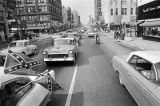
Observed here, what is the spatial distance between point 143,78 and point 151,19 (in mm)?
24912

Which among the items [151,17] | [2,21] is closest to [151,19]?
[151,17]

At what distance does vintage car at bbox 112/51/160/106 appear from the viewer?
3.47m

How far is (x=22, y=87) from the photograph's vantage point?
11.8 feet

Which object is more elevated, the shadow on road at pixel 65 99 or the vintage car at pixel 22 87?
the vintage car at pixel 22 87

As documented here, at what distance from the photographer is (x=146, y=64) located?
493 cm

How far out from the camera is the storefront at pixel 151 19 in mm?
24125

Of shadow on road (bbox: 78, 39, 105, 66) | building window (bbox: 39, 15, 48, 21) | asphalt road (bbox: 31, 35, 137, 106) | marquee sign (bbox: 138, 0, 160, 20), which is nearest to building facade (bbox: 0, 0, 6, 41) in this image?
shadow on road (bbox: 78, 39, 105, 66)

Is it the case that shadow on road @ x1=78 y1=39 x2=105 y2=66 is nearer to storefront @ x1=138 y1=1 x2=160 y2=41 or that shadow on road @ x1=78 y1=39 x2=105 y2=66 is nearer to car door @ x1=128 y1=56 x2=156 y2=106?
car door @ x1=128 y1=56 x2=156 y2=106

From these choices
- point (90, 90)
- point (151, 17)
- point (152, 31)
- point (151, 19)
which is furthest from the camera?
point (151, 17)

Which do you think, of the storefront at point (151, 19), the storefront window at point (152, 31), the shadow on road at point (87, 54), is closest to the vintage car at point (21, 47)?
the shadow on road at point (87, 54)

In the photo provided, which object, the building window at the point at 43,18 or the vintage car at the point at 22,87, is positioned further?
the building window at the point at 43,18

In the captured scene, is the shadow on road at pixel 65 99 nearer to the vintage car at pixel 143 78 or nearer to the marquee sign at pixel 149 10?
the vintage car at pixel 143 78

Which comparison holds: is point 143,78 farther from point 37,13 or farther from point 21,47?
point 37,13

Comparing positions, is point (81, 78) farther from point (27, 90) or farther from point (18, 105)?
point (18, 105)
